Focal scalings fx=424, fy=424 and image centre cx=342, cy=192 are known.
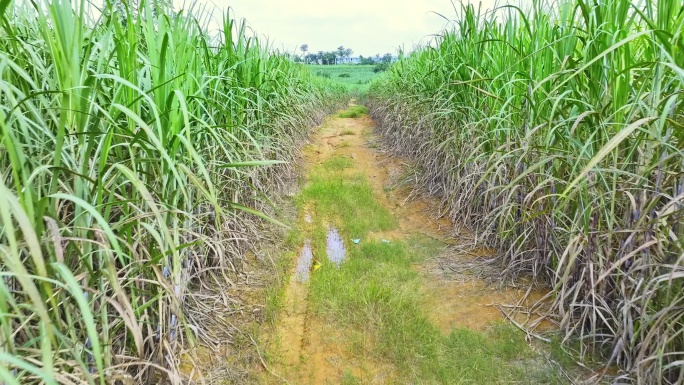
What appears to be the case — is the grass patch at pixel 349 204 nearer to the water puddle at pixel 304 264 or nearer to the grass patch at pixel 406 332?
the water puddle at pixel 304 264

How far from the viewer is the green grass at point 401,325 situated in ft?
5.87

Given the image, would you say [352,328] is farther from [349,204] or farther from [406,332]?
[349,204]

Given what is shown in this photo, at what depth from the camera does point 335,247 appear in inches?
124

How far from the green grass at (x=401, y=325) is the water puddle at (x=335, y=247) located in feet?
0.17

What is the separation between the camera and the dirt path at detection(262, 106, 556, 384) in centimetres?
186

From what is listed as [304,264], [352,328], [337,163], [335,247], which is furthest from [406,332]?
[337,163]

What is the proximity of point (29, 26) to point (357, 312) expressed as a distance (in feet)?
6.89

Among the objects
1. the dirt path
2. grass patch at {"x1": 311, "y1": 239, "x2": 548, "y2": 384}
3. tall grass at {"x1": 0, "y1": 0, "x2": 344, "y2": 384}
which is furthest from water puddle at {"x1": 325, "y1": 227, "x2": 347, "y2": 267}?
tall grass at {"x1": 0, "y1": 0, "x2": 344, "y2": 384}

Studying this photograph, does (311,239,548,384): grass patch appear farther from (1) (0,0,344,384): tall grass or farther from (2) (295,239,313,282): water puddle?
(1) (0,0,344,384): tall grass

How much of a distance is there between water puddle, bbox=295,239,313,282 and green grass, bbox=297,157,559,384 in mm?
72

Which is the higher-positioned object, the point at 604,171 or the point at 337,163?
the point at 604,171

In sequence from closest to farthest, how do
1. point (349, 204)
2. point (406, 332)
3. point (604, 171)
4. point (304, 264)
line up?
point (604, 171)
point (406, 332)
point (304, 264)
point (349, 204)

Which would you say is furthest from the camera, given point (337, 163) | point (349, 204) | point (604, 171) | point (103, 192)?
point (337, 163)

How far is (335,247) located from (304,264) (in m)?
0.37
